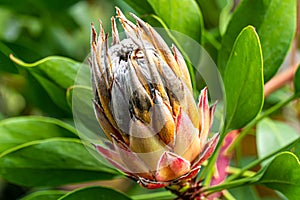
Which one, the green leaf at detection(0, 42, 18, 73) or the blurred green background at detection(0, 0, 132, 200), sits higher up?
the green leaf at detection(0, 42, 18, 73)

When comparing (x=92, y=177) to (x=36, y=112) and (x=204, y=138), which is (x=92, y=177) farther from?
(x=36, y=112)

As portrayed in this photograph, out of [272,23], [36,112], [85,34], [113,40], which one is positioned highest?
[113,40]

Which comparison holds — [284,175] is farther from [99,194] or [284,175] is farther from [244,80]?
[99,194]

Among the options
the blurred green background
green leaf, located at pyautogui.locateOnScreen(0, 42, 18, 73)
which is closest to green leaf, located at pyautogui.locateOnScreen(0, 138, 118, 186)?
green leaf, located at pyautogui.locateOnScreen(0, 42, 18, 73)

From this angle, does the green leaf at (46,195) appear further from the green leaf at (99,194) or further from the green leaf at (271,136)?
the green leaf at (271,136)

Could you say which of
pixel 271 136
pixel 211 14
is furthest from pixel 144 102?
pixel 211 14

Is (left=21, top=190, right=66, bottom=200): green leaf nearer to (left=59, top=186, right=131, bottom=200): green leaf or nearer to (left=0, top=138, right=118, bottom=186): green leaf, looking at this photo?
(left=0, top=138, right=118, bottom=186): green leaf

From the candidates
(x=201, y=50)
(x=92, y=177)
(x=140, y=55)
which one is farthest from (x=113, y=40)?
(x=92, y=177)
